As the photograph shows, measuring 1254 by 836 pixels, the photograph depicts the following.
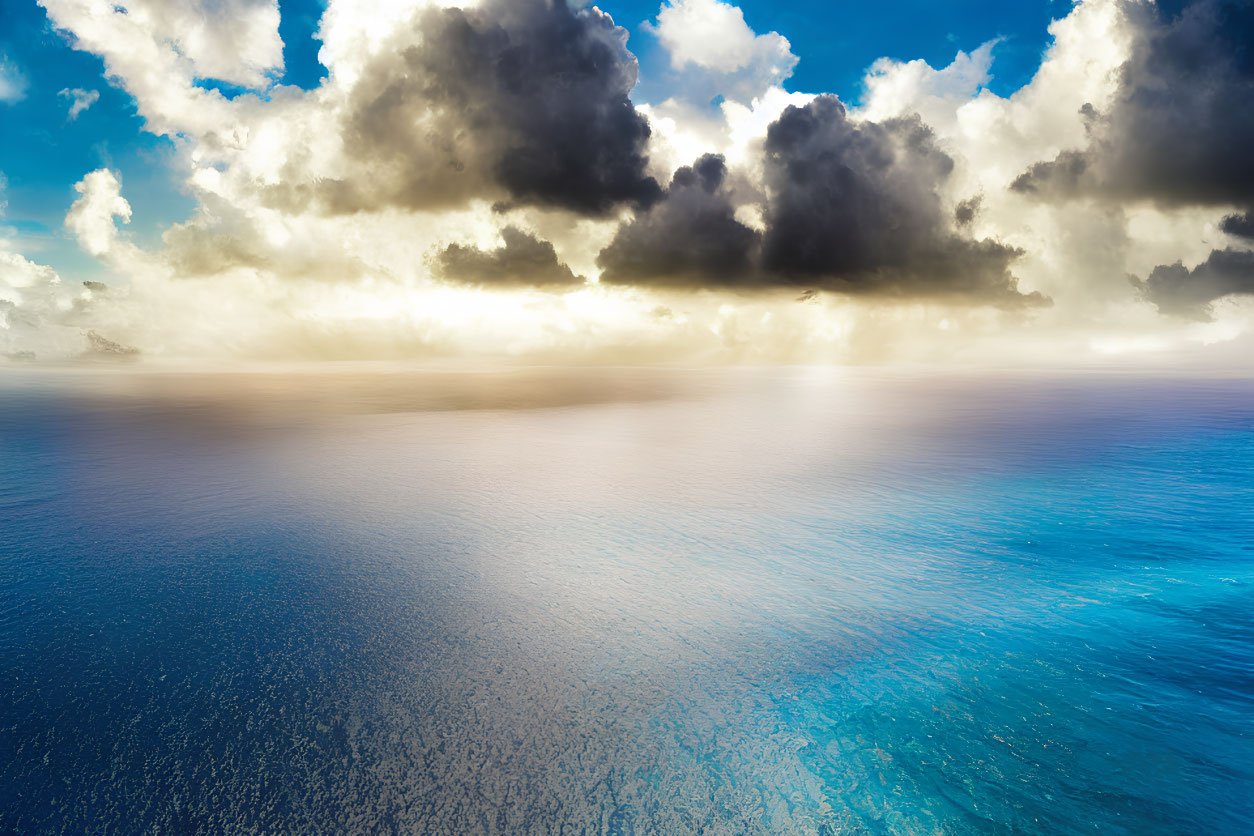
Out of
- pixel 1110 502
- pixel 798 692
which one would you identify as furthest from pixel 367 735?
pixel 1110 502

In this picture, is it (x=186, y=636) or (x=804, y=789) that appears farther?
(x=186, y=636)

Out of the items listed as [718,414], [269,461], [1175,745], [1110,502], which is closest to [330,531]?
[269,461]

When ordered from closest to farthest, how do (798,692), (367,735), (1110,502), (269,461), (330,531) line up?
1. (367,735)
2. (798,692)
3. (330,531)
4. (1110,502)
5. (269,461)

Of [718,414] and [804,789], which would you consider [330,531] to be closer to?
[804,789]

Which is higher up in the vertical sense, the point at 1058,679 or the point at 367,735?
the point at 367,735

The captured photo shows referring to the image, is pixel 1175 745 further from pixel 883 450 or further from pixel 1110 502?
pixel 883 450

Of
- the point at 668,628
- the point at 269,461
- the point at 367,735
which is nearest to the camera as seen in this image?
the point at 367,735
